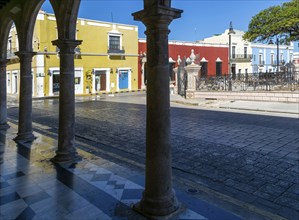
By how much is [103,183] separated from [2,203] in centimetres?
124

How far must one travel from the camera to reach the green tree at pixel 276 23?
712 inches

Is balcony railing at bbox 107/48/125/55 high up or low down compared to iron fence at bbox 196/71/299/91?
up

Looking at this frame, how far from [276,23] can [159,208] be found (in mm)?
18844

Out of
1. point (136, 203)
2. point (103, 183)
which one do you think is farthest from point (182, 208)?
point (103, 183)

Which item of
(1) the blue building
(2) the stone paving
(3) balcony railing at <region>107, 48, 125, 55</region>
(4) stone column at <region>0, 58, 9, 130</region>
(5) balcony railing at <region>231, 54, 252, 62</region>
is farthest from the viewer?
(1) the blue building

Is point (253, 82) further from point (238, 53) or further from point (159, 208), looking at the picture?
point (238, 53)

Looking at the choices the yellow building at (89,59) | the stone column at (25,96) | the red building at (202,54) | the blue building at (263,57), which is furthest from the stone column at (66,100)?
the blue building at (263,57)

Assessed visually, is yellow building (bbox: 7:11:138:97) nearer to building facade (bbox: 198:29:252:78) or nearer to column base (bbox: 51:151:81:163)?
building facade (bbox: 198:29:252:78)

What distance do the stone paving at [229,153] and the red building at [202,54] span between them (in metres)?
21.8

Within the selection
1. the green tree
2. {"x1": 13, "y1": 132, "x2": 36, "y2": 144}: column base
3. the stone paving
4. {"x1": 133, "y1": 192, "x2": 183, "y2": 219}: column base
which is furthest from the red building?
{"x1": 133, "y1": 192, "x2": 183, "y2": 219}: column base

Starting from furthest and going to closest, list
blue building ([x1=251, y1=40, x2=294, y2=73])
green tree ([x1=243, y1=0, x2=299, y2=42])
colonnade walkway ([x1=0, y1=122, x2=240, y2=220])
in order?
blue building ([x1=251, y1=40, x2=294, y2=73]) → green tree ([x1=243, y1=0, x2=299, y2=42]) → colonnade walkway ([x1=0, y1=122, x2=240, y2=220])

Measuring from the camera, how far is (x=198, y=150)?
590cm

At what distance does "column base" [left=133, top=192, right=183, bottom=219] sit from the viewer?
9.68 feet

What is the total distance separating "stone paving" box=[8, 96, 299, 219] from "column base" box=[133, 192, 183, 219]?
2.59ft
